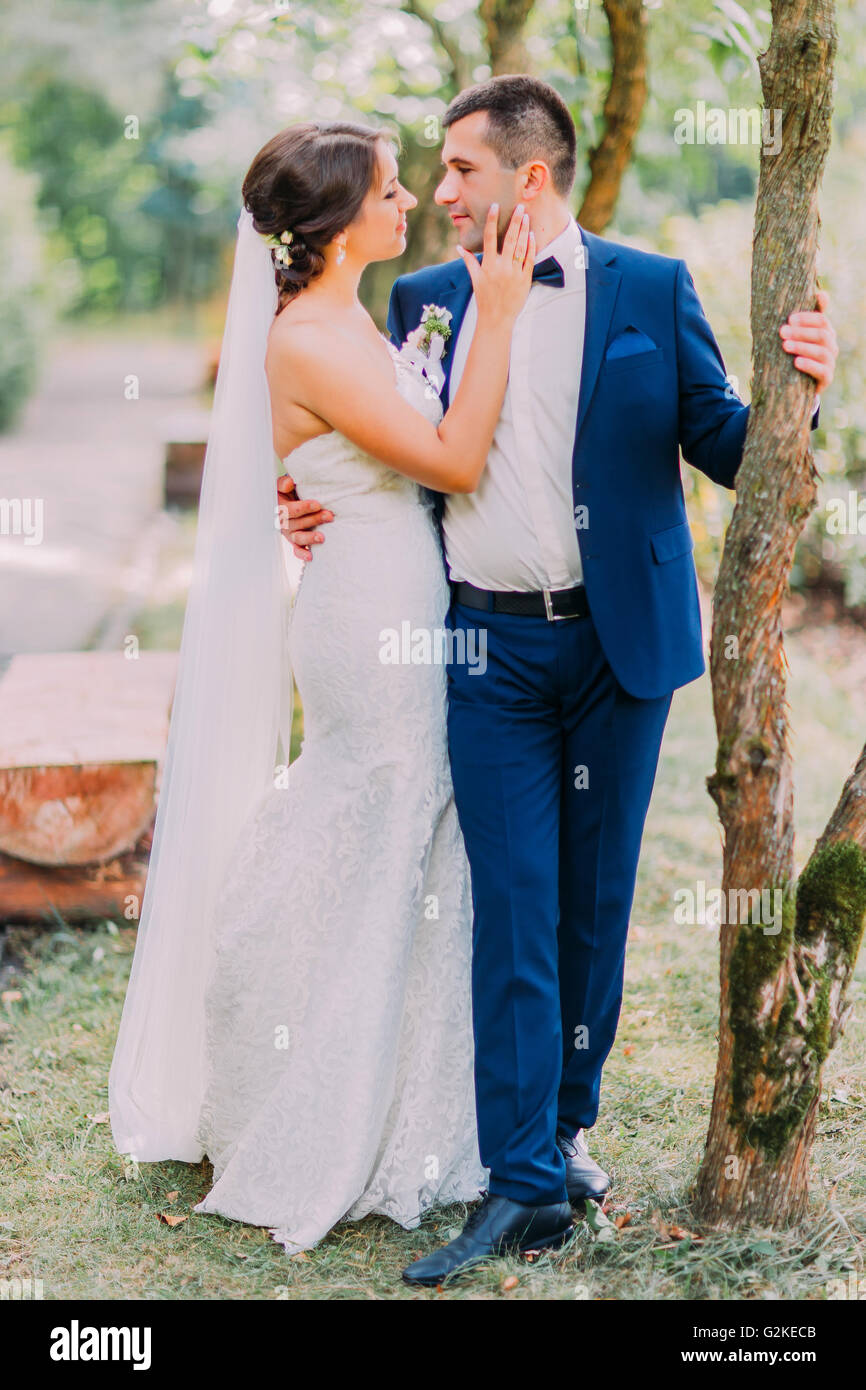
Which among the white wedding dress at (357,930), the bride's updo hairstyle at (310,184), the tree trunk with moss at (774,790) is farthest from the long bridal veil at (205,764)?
the tree trunk with moss at (774,790)

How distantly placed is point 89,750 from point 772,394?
292cm

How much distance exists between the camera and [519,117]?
2930mm

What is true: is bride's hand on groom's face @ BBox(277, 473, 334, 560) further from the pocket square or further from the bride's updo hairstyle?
the pocket square

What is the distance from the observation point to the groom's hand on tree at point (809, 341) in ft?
8.66

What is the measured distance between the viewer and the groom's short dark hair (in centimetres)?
292

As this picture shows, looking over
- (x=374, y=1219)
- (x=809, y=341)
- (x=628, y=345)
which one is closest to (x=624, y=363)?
(x=628, y=345)

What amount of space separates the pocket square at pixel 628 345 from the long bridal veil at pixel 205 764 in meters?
0.91

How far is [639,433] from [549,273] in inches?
16.2

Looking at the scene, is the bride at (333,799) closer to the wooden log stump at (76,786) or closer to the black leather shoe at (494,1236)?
the black leather shoe at (494,1236)

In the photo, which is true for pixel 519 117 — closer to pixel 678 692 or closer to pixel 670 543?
pixel 670 543

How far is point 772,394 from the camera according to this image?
8.77 ft

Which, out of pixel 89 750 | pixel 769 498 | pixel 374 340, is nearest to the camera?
pixel 769 498
